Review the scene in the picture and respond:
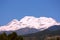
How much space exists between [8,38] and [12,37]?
2254 mm

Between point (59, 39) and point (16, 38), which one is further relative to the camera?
point (59, 39)

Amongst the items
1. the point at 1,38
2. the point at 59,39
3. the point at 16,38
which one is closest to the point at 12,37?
the point at 16,38

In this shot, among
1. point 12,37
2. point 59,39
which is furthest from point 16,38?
point 59,39

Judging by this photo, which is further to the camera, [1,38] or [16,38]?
[16,38]

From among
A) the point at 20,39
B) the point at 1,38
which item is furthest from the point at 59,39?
the point at 1,38

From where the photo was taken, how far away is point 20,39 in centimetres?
5250

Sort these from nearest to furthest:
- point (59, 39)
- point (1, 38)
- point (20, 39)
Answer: point (1, 38)
point (20, 39)
point (59, 39)

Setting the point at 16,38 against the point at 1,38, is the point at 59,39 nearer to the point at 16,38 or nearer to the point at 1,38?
the point at 16,38

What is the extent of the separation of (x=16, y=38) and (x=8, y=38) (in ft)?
8.81

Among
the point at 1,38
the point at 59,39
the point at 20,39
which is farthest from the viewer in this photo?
the point at 59,39

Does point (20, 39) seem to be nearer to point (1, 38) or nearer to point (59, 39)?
point (1, 38)

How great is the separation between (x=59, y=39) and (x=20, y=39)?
21.1 metres

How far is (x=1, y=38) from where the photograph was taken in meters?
49.0

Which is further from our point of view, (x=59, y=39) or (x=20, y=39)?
(x=59, y=39)
